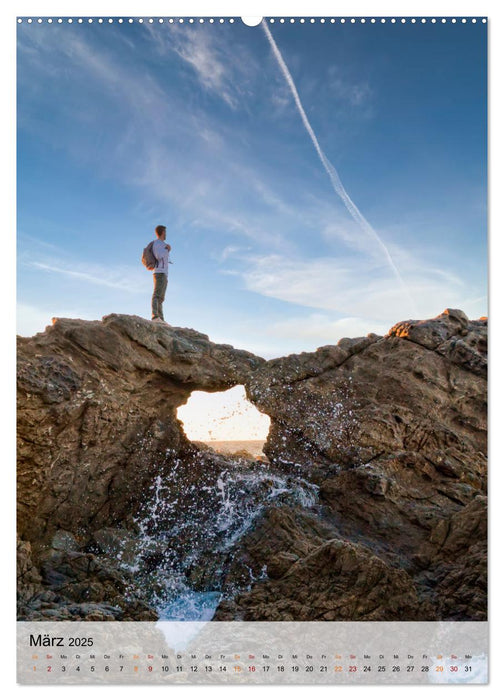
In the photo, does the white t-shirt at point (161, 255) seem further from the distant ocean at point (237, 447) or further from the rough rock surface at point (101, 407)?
the distant ocean at point (237, 447)

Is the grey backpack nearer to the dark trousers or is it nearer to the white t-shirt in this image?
the white t-shirt

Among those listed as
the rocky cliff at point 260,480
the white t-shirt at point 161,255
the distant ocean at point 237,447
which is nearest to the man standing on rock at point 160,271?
the white t-shirt at point 161,255

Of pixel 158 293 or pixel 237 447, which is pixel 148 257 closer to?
pixel 158 293

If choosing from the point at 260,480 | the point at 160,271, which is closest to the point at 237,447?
the point at 260,480

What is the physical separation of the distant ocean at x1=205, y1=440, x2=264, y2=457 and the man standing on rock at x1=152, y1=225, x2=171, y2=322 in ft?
7.72

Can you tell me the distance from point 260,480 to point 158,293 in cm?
309

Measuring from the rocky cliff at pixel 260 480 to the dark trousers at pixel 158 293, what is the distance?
441 millimetres

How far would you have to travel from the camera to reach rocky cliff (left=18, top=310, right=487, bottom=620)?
20.2ft

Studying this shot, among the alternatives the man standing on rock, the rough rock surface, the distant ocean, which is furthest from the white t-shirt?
the distant ocean

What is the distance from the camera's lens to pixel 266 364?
8633mm

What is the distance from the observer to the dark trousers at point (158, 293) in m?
8.38
